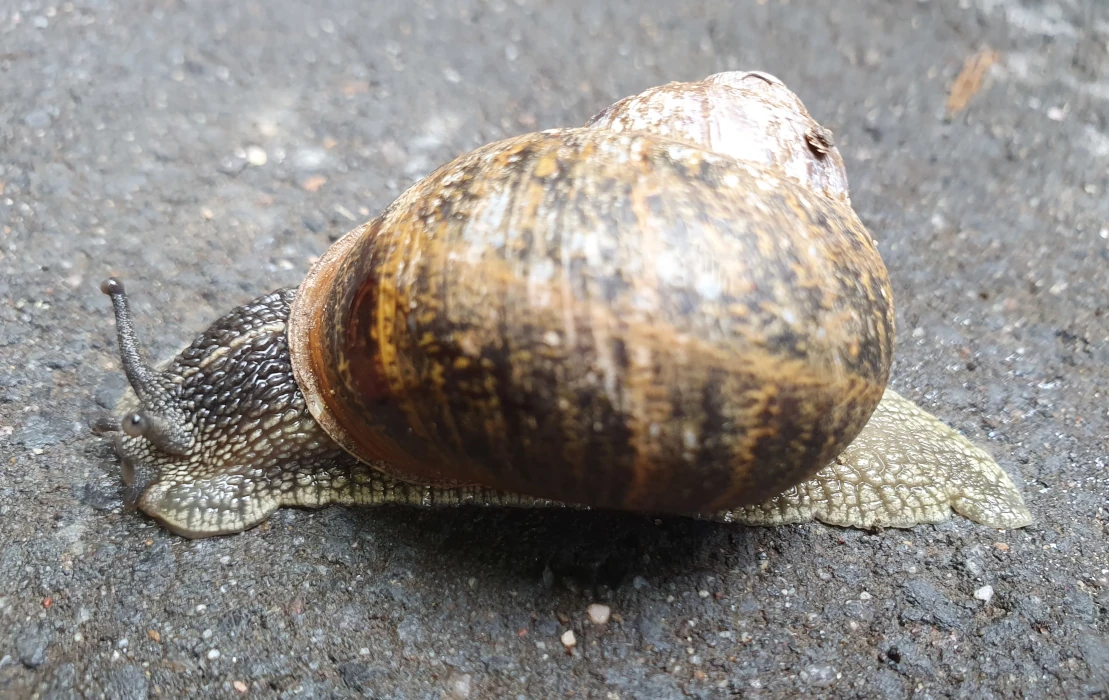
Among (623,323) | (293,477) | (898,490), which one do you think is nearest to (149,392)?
(293,477)

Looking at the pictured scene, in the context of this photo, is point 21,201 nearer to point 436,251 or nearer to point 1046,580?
point 436,251

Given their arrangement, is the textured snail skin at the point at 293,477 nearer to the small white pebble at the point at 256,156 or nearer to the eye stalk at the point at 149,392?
the eye stalk at the point at 149,392

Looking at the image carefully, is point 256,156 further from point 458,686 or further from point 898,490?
point 898,490

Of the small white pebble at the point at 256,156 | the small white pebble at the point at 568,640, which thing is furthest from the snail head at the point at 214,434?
the small white pebble at the point at 256,156

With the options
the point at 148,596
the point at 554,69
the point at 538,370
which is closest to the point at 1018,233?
the point at 554,69

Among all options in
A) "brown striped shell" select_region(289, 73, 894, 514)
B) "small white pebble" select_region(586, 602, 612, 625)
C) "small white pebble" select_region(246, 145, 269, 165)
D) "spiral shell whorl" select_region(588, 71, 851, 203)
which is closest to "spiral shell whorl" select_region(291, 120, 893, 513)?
"brown striped shell" select_region(289, 73, 894, 514)
